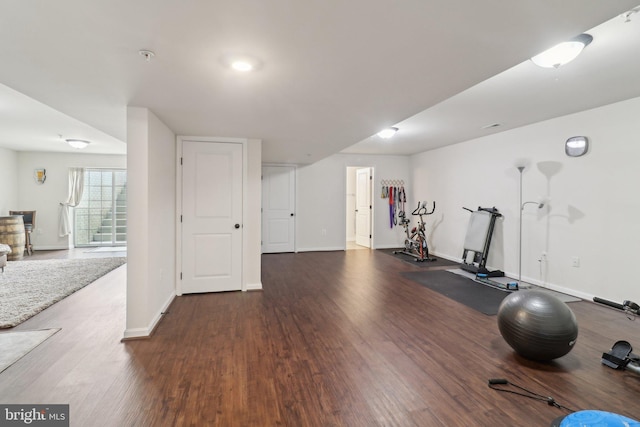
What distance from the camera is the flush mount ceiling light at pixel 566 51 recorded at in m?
2.24

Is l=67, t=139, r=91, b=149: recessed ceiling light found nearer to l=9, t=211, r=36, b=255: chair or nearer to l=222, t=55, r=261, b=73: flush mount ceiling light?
l=9, t=211, r=36, b=255: chair

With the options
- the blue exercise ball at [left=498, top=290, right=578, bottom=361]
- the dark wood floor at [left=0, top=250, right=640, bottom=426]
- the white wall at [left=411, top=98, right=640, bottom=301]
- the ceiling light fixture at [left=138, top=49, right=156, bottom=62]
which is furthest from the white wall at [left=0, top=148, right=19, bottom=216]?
the white wall at [left=411, top=98, right=640, bottom=301]

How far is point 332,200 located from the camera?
7.92 meters

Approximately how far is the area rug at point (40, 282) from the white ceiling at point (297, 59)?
7.41ft

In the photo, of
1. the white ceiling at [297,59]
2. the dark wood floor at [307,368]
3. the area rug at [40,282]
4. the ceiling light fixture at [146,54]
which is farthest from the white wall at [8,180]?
the ceiling light fixture at [146,54]

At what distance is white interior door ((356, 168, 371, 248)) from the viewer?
8284 millimetres

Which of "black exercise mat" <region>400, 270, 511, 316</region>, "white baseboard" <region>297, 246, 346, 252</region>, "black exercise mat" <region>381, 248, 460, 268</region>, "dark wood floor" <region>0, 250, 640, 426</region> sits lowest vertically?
"dark wood floor" <region>0, 250, 640, 426</region>

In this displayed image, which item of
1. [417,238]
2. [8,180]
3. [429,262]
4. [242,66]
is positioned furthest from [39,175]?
[429,262]

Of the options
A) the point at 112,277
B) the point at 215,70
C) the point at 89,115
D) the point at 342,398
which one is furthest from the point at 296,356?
the point at 112,277

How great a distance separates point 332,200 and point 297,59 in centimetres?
606

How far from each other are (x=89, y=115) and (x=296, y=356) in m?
3.16

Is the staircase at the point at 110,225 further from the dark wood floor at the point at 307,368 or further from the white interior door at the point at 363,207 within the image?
the white interior door at the point at 363,207

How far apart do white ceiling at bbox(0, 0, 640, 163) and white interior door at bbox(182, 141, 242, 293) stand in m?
0.61

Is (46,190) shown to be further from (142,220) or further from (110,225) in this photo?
(142,220)
